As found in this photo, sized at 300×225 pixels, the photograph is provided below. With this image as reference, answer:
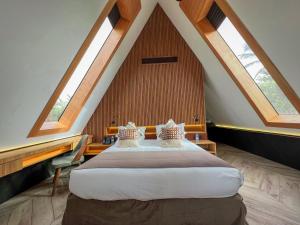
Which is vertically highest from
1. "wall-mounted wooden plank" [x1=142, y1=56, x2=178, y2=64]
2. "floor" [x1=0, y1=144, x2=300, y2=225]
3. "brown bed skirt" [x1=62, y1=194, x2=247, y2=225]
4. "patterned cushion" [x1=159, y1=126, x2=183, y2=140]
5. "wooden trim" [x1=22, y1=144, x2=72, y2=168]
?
"wall-mounted wooden plank" [x1=142, y1=56, x2=178, y2=64]

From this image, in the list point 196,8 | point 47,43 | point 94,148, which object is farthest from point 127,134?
point 196,8

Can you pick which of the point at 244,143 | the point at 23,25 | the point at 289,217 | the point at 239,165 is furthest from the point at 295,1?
the point at 244,143

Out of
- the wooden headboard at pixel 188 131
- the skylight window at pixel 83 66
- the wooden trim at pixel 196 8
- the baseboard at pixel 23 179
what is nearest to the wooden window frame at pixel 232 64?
the wooden trim at pixel 196 8

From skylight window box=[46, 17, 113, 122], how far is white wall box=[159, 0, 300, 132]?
1651mm

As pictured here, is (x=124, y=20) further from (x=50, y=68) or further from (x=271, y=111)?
(x=271, y=111)

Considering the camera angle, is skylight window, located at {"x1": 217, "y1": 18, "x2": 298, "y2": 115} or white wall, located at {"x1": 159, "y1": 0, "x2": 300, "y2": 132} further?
skylight window, located at {"x1": 217, "y1": 18, "x2": 298, "y2": 115}

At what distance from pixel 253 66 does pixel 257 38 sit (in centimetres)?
108

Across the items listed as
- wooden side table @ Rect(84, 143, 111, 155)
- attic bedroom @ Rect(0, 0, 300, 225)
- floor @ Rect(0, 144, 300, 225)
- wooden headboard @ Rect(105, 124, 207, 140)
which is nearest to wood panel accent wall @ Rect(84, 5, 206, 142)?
attic bedroom @ Rect(0, 0, 300, 225)

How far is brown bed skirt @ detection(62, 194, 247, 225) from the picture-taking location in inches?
76.6

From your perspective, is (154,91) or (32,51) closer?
(32,51)

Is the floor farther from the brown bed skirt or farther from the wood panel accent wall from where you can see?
the wood panel accent wall

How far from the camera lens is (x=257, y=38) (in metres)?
2.65

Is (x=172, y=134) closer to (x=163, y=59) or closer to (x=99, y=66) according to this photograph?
(x=99, y=66)

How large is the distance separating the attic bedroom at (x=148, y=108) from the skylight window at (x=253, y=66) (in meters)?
0.02
